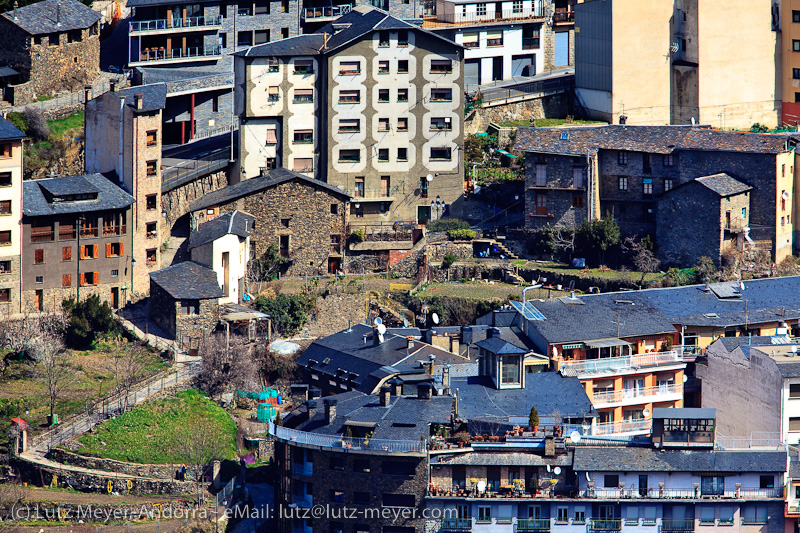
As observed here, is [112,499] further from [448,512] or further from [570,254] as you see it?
[570,254]

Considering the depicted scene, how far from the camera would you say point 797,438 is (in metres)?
92.8

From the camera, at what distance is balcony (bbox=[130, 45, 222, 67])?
122 meters

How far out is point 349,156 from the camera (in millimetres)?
115875

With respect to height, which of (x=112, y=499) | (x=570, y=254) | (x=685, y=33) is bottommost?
(x=112, y=499)

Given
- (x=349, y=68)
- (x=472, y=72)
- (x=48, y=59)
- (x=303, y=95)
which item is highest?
(x=48, y=59)

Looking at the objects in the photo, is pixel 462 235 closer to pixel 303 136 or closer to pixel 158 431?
pixel 303 136

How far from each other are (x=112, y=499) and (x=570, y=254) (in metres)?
31.8

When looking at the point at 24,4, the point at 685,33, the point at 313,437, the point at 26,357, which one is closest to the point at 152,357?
the point at 26,357

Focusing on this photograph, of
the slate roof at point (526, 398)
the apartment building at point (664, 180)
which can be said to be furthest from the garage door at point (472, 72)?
the slate roof at point (526, 398)

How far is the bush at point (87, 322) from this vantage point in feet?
333

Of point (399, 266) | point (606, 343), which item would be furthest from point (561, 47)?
point (606, 343)

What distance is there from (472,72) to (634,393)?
3635cm

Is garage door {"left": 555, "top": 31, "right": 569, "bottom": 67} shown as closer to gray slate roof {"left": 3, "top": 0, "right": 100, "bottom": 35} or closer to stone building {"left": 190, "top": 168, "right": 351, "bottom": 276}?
stone building {"left": 190, "top": 168, "right": 351, "bottom": 276}

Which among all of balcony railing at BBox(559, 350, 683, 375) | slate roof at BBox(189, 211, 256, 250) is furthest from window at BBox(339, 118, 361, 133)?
balcony railing at BBox(559, 350, 683, 375)
